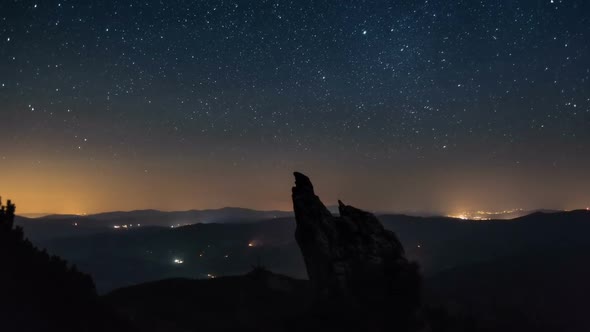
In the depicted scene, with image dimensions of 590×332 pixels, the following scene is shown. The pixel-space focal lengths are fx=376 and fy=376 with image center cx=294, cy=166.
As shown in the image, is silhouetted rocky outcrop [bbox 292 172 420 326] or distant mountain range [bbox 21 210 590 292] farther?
distant mountain range [bbox 21 210 590 292]

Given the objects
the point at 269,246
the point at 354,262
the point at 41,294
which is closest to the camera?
the point at 41,294

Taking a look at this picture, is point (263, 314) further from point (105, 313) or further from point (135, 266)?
point (135, 266)

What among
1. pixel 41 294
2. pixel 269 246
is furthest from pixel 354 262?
pixel 269 246

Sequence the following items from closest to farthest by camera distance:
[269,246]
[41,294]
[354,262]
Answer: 1. [41,294]
2. [354,262]
3. [269,246]

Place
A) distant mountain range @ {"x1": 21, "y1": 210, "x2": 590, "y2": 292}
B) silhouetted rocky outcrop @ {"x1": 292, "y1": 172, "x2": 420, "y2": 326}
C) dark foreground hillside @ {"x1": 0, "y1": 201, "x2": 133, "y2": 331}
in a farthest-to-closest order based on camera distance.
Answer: distant mountain range @ {"x1": 21, "y1": 210, "x2": 590, "y2": 292}
silhouetted rocky outcrop @ {"x1": 292, "y1": 172, "x2": 420, "y2": 326}
dark foreground hillside @ {"x1": 0, "y1": 201, "x2": 133, "y2": 331}

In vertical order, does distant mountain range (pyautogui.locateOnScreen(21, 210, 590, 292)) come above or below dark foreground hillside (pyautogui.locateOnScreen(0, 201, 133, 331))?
below

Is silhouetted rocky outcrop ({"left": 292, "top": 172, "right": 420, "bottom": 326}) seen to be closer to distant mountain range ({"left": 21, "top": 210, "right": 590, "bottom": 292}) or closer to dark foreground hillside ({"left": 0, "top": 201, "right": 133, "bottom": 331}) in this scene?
dark foreground hillside ({"left": 0, "top": 201, "right": 133, "bottom": 331})

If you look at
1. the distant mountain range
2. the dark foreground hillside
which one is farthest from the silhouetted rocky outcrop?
the distant mountain range

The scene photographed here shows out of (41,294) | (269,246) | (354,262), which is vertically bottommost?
(269,246)

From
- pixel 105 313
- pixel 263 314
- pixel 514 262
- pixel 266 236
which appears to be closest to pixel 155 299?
pixel 263 314

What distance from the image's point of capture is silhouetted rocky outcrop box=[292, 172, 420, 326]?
30.0 metres

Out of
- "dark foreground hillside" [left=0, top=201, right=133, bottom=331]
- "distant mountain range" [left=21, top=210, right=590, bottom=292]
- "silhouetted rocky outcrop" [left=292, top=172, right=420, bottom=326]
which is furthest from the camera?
"distant mountain range" [left=21, top=210, right=590, bottom=292]

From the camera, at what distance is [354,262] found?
32.3 meters

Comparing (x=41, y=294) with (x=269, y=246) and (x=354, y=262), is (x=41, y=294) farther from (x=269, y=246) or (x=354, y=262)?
(x=269, y=246)
